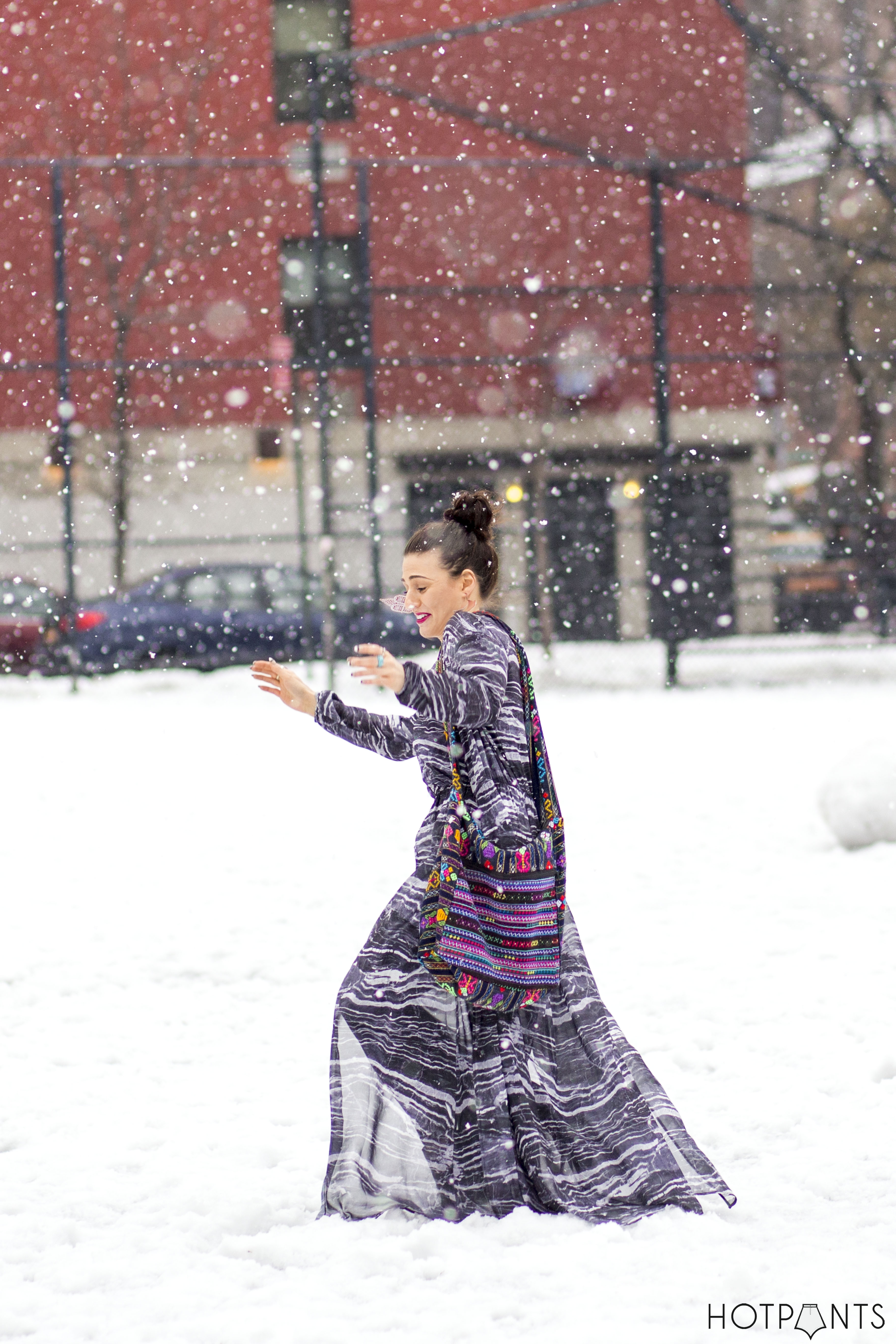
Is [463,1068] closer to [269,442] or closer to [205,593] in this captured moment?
[205,593]

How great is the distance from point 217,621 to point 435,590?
12.4 m

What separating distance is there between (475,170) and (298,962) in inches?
630

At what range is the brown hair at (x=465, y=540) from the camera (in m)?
2.74

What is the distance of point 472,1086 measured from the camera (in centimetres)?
275

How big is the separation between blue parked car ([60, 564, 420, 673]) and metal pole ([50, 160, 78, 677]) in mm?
1470

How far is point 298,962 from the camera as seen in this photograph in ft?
16.5

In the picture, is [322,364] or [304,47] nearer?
A: [322,364]

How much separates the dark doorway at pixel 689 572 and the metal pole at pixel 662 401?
0.04 feet

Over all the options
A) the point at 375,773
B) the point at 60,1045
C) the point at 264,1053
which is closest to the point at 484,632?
the point at 264,1053

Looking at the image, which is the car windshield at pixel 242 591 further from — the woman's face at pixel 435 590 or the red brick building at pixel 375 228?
the woman's face at pixel 435 590

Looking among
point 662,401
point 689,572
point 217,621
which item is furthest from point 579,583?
point 217,621

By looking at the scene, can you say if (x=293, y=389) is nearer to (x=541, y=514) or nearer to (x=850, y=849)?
(x=541, y=514)

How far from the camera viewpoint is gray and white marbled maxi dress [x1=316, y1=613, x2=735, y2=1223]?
2.73 meters

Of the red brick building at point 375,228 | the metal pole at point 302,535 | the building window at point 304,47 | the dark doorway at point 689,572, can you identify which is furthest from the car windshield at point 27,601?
the building window at point 304,47
